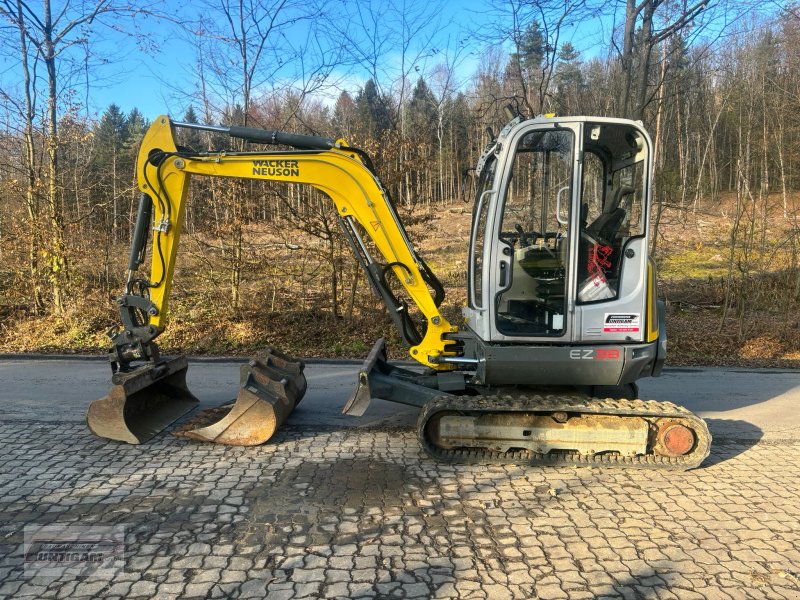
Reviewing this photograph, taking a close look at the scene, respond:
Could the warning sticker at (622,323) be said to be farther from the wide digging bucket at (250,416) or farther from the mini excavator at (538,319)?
the wide digging bucket at (250,416)

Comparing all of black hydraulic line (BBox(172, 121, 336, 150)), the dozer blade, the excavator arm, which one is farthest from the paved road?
black hydraulic line (BBox(172, 121, 336, 150))

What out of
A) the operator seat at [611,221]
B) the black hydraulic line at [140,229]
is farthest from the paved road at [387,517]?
the operator seat at [611,221]

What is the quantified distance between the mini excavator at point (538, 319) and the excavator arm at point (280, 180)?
0.02 metres

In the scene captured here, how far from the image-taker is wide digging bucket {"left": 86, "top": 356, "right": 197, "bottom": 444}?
5.11m

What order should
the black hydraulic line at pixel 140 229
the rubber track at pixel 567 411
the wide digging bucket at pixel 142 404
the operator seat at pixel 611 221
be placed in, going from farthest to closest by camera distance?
the black hydraulic line at pixel 140 229
the wide digging bucket at pixel 142 404
the operator seat at pixel 611 221
the rubber track at pixel 567 411

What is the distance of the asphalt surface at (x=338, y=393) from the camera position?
5996mm

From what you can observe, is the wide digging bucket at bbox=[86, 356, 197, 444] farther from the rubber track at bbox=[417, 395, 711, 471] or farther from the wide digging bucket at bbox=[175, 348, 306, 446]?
the rubber track at bbox=[417, 395, 711, 471]

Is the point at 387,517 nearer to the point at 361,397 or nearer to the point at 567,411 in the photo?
the point at 361,397

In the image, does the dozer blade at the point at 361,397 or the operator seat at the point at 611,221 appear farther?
the dozer blade at the point at 361,397

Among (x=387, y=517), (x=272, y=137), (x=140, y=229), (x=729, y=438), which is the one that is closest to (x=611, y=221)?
(x=729, y=438)

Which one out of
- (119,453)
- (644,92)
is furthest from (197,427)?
(644,92)

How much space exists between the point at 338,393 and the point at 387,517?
3435 mm

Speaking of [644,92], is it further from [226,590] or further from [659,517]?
[226,590]

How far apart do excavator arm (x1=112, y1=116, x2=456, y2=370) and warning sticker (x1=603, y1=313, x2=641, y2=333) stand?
61.7 inches
